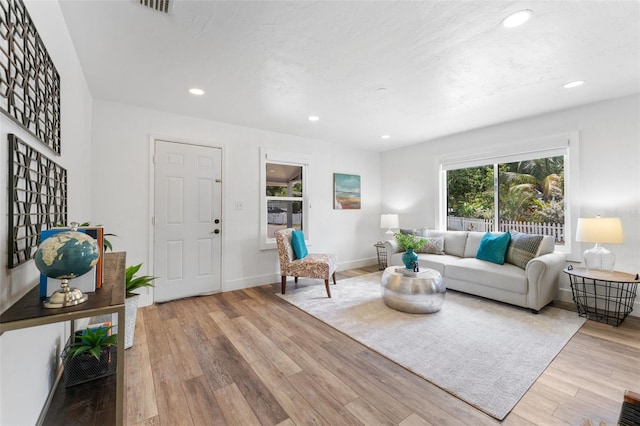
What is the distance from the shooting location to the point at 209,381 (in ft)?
6.05

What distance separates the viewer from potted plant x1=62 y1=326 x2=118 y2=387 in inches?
68.6

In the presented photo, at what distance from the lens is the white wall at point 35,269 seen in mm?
985

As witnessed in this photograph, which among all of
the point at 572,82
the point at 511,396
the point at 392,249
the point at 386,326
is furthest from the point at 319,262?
the point at 572,82

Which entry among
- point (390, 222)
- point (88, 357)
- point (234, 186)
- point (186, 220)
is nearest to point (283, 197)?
point (234, 186)

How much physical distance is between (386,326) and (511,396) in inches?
43.7

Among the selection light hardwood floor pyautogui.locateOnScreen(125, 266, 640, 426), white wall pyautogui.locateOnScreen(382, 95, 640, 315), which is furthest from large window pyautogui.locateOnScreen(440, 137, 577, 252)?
light hardwood floor pyautogui.locateOnScreen(125, 266, 640, 426)

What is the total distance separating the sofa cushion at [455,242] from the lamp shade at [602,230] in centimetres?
139

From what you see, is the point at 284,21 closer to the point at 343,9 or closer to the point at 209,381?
the point at 343,9

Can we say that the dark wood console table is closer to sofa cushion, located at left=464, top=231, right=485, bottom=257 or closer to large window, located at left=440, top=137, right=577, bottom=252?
sofa cushion, located at left=464, top=231, right=485, bottom=257

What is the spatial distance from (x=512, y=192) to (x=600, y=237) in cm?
138

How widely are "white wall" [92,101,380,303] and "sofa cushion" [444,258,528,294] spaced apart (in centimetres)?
205

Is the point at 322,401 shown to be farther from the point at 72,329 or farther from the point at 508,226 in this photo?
the point at 508,226

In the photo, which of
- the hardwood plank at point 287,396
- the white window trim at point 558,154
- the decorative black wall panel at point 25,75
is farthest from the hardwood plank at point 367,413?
the white window trim at point 558,154

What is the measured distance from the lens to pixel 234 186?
3.86m
